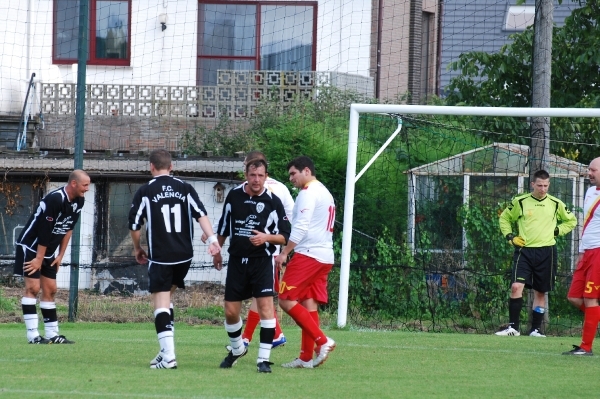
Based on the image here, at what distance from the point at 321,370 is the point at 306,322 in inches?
18.1

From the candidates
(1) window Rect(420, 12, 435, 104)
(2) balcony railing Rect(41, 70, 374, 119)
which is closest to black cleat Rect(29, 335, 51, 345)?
(2) balcony railing Rect(41, 70, 374, 119)

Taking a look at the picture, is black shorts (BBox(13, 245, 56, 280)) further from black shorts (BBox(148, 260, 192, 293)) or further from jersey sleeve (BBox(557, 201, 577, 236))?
jersey sleeve (BBox(557, 201, 577, 236))

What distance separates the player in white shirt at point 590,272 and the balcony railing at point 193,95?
1318 cm

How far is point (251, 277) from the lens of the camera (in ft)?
28.7

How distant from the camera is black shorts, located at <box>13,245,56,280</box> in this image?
35.6 ft

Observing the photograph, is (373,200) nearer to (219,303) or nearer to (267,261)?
(219,303)

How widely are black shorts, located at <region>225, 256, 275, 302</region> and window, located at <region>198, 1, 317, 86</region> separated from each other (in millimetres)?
16960

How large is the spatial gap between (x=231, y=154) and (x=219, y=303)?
483 cm

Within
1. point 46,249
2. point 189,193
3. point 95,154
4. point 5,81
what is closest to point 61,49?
point 5,81

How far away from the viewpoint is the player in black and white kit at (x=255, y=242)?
866 cm

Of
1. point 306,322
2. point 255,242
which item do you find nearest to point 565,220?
point 306,322

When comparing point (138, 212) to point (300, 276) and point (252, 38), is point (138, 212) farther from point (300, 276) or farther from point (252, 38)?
point (252, 38)

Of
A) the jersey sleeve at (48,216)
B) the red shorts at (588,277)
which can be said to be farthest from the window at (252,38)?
the red shorts at (588,277)

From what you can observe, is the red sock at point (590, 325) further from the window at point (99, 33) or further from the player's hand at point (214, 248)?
the window at point (99, 33)
